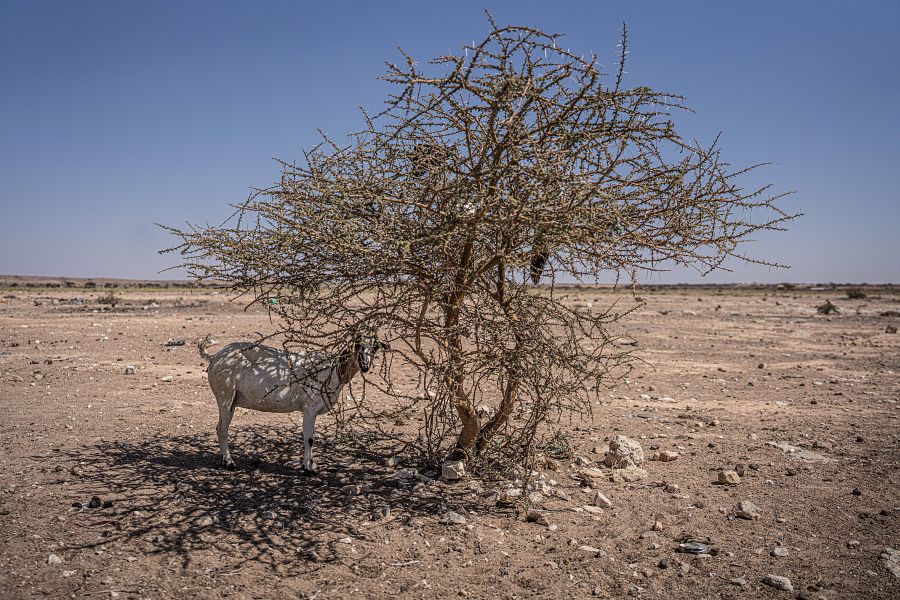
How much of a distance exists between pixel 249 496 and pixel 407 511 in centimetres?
151

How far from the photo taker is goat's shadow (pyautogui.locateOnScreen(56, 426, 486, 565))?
481cm

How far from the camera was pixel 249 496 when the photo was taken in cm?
563

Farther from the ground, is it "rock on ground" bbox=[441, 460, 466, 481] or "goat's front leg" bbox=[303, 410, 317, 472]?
"goat's front leg" bbox=[303, 410, 317, 472]

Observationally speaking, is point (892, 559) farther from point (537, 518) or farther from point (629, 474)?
point (537, 518)

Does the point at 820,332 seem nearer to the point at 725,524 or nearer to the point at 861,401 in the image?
the point at 861,401

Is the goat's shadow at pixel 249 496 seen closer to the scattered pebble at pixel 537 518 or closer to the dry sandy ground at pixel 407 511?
the dry sandy ground at pixel 407 511

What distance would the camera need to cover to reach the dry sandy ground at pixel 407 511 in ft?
14.2

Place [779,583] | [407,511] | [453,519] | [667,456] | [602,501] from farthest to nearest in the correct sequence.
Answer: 1. [667,456]
2. [602,501]
3. [407,511]
4. [453,519]
5. [779,583]

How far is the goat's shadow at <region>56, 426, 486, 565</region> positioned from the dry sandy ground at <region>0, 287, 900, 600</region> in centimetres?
2

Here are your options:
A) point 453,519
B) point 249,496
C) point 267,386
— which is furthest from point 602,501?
point 267,386

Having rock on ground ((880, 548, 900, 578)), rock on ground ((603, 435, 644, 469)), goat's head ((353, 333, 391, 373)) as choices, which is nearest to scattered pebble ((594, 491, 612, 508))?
rock on ground ((603, 435, 644, 469))

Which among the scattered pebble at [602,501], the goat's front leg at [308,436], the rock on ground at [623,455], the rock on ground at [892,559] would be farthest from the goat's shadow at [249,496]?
the rock on ground at [892,559]

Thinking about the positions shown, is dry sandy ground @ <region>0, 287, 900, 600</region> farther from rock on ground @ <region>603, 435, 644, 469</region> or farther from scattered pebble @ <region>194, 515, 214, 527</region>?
rock on ground @ <region>603, 435, 644, 469</region>

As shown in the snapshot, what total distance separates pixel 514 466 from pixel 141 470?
152 inches
